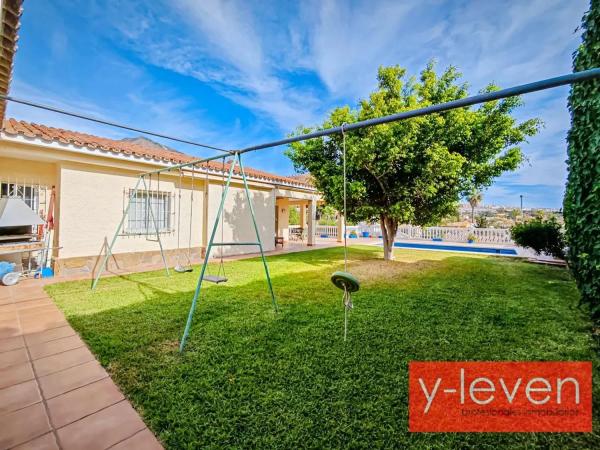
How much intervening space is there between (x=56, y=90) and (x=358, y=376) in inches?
578

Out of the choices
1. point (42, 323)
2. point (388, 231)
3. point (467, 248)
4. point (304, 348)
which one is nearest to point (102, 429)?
point (304, 348)

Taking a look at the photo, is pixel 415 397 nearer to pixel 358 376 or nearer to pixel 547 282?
pixel 358 376

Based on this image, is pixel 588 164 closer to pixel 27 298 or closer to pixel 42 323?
pixel 42 323

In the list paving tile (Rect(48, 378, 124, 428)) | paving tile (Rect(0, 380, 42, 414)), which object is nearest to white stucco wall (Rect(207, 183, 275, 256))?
paving tile (Rect(0, 380, 42, 414))

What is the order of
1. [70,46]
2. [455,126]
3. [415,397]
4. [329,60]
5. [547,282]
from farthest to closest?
[329,60]
[70,46]
[455,126]
[547,282]
[415,397]

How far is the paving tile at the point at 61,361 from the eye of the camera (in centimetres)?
293

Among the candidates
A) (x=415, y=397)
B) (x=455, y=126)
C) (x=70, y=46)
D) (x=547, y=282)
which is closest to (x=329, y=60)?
(x=455, y=126)

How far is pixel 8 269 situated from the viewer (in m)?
6.36

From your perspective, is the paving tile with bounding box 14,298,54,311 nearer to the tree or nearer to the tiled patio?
the tiled patio

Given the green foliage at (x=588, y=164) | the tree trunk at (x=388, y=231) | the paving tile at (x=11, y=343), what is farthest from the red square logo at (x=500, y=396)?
the tree trunk at (x=388, y=231)

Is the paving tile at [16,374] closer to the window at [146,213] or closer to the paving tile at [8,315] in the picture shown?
the paving tile at [8,315]

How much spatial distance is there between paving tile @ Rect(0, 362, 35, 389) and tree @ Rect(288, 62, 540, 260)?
7645 millimetres

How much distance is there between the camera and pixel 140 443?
1930mm

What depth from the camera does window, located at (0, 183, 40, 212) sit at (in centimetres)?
697
